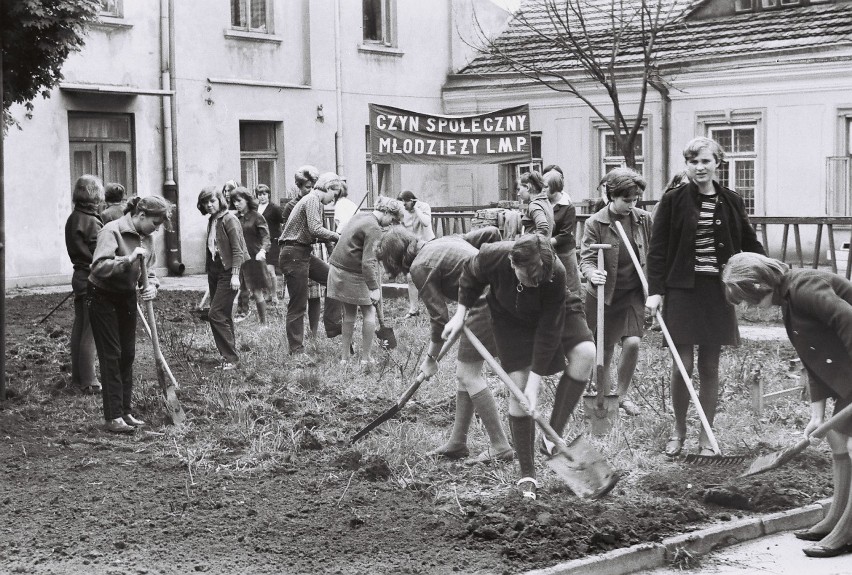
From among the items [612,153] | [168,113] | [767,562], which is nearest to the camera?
[767,562]

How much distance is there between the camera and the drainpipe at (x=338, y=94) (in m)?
Answer: 24.1

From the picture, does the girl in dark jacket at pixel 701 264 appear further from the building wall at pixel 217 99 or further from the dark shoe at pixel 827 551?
the building wall at pixel 217 99

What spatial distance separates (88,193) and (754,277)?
5.52 metres

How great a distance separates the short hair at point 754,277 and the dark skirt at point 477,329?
1.89m

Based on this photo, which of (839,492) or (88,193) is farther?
(88,193)

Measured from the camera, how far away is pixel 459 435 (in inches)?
299

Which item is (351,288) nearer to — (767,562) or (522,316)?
(522,316)

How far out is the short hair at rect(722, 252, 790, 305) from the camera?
5688mm

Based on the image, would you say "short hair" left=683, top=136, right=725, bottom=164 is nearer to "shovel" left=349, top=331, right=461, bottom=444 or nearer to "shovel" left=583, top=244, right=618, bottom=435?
"shovel" left=583, top=244, right=618, bottom=435

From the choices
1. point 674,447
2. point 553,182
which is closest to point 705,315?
point 674,447

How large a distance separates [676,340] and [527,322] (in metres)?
1.29

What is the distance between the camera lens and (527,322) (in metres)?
6.70

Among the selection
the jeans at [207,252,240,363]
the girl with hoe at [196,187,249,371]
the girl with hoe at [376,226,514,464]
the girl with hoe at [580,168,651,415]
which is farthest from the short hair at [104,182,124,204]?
the girl with hoe at [376,226,514,464]

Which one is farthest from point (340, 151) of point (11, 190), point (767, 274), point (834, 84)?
point (767, 274)
